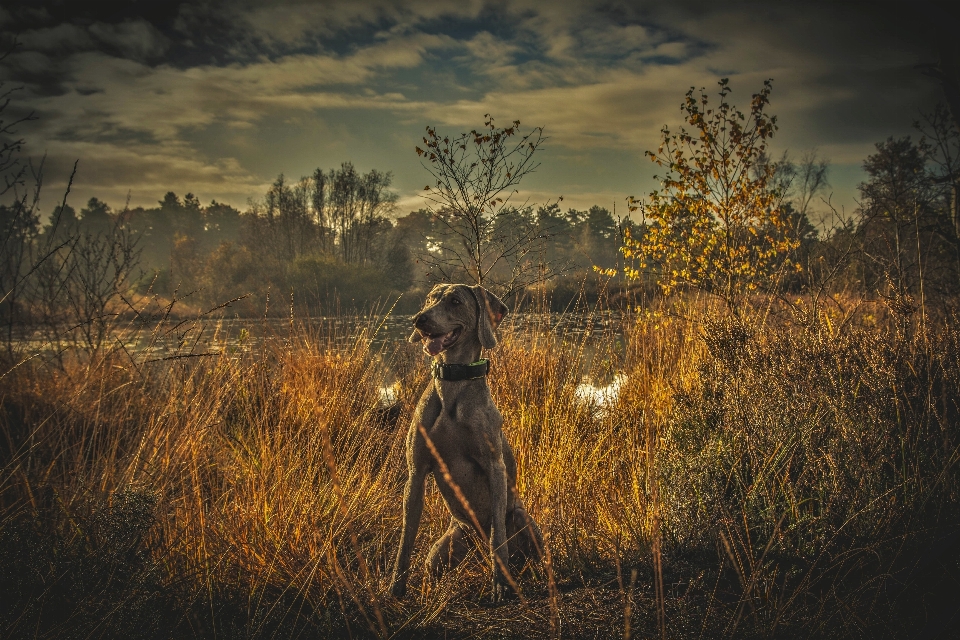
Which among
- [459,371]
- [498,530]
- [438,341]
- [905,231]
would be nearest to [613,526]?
[498,530]

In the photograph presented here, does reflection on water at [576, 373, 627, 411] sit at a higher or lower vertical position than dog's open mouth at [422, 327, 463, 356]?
lower

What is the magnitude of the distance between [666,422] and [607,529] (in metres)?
1.48

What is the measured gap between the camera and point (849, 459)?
2.62m

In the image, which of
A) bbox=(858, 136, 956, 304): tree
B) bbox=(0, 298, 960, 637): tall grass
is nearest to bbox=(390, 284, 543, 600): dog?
bbox=(0, 298, 960, 637): tall grass

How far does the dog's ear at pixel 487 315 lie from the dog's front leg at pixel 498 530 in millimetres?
488

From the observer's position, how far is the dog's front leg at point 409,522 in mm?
A: 2092

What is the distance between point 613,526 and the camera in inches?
106

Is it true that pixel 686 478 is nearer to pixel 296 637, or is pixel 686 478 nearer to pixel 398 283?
pixel 296 637

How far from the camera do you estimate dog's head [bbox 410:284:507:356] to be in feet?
6.53

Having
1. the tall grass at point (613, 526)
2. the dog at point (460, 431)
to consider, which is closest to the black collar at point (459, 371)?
the dog at point (460, 431)

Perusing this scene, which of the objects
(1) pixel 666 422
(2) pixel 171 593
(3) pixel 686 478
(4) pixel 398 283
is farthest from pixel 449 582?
(4) pixel 398 283

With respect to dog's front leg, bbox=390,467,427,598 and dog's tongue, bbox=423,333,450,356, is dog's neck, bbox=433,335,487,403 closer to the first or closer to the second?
dog's tongue, bbox=423,333,450,356

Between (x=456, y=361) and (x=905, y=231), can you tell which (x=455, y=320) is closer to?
(x=456, y=361)

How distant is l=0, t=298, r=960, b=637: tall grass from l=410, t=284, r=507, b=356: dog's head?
678 millimetres
